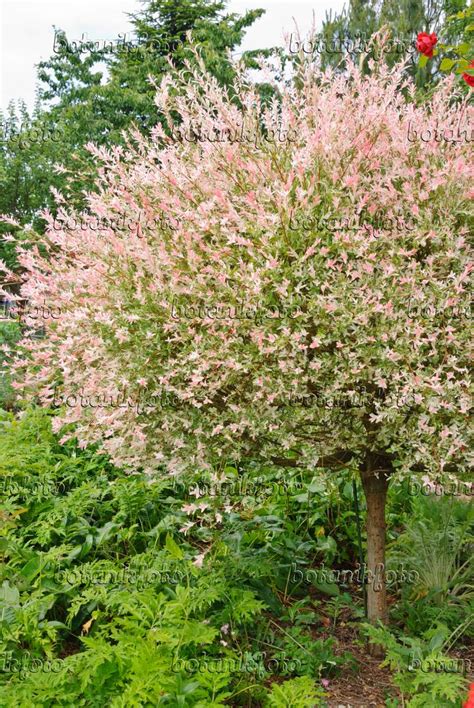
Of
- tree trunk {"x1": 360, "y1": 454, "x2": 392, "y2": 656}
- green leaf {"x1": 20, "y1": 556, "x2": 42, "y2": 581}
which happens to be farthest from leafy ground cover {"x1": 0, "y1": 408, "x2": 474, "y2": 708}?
tree trunk {"x1": 360, "y1": 454, "x2": 392, "y2": 656}

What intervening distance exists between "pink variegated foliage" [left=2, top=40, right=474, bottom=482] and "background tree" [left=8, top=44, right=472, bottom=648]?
0.03 ft

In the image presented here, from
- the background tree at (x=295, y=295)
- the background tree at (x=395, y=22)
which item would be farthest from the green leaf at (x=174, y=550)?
the background tree at (x=395, y=22)

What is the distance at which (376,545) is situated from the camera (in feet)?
12.9

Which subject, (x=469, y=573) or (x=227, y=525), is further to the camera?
(x=227, y=525)

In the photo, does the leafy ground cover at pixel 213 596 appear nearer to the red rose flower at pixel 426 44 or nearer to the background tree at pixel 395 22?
the red rose flower at pixel 426 44

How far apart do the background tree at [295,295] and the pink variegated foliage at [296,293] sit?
1cm

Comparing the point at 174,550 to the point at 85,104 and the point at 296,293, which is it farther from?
the point at 85,104

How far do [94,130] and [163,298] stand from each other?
54.2 ft

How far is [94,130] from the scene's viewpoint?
60.0ft

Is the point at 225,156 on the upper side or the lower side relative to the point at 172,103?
lower

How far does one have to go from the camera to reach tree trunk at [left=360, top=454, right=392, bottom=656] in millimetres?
3857

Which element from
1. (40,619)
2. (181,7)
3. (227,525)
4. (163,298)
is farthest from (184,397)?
(181,7)

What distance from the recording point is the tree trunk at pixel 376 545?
12.7ft

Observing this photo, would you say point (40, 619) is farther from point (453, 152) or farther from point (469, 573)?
point (453, 152)
